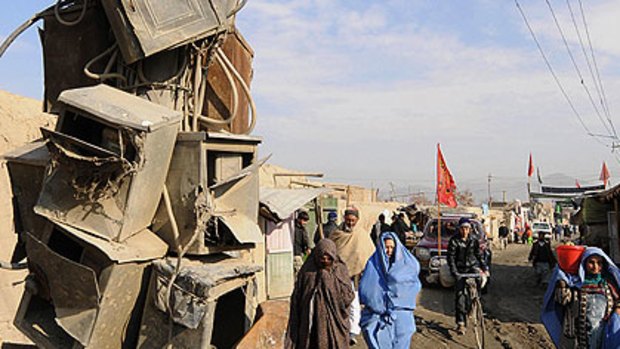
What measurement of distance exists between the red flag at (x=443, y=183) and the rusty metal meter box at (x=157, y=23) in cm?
880

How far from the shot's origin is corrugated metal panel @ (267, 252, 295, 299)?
32.8ft

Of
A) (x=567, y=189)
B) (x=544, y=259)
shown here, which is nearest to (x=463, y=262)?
(x=544, y=259)

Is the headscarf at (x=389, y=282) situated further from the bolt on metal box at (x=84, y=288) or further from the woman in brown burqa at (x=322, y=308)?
the bolt on metal box at (x=84, y=288)

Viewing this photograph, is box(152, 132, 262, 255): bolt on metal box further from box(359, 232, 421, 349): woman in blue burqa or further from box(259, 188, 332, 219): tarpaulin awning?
box(259, 188, 332, 219): tarpaulin awning

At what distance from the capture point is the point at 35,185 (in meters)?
4.45

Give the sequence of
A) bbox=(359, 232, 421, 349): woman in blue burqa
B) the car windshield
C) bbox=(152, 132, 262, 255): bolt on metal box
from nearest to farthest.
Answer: bbox=(152, 132, 262, 255): bolt on metal box
bbox=(359, 232, 421, 349): woman in blue burqa
the car windshield

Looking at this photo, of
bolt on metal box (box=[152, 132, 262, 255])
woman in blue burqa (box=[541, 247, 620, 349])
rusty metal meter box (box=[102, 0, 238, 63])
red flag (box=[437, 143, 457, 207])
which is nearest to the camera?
rusty metal meter box (box=[102, 0, 238, 63])

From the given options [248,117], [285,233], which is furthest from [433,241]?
[248,117]

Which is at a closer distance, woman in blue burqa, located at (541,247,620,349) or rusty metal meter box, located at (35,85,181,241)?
rusty metal meter box, located at (35,85,181,241)

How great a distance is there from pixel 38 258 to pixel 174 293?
101 cm

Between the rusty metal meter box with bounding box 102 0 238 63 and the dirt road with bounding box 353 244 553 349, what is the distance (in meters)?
4.77

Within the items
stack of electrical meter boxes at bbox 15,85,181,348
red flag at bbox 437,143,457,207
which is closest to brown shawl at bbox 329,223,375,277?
stack of electrical meter boxes at bbox 15,85,181,348

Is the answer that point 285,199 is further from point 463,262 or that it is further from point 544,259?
point 544,259

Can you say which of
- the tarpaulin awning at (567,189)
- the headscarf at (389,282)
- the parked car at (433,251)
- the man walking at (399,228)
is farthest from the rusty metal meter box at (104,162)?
the tarpaulin awning at (567,189)
